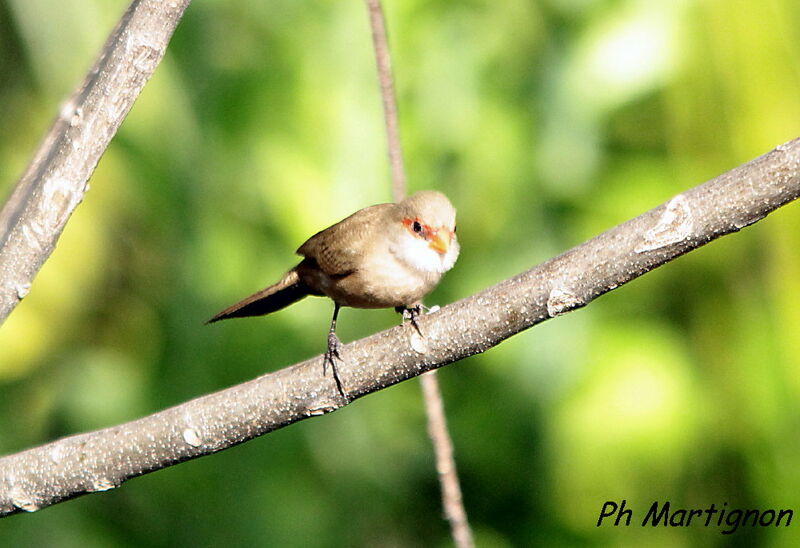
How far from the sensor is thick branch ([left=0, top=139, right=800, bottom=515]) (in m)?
2.14

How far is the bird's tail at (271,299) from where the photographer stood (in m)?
3.63

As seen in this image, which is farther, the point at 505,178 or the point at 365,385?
the point at 505,178

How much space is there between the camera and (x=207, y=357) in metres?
3.92

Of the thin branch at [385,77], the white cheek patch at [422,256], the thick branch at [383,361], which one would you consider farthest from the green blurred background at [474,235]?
the thick branch at [383,361]

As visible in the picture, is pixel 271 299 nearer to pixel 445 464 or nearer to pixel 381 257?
pixel 381 257

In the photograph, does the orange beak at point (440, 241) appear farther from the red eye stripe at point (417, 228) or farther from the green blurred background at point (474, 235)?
the green blurred background at point (474, 235)

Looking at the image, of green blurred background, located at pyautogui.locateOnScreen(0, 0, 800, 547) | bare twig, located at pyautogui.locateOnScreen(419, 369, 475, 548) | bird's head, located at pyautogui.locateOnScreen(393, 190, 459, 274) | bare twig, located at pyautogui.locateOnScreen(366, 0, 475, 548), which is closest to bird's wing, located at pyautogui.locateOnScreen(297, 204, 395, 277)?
bird's head, located at pyautogui.locateOnScreen(393, 190, 459, 274)

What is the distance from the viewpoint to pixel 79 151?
238 centimetres

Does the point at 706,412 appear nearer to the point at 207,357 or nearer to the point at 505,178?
the point at 505,178

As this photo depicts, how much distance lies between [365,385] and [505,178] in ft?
5.58

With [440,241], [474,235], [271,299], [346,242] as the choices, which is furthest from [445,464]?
[474,235]

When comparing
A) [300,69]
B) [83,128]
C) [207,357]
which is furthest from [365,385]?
[300,69]

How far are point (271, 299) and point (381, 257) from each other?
523 mm

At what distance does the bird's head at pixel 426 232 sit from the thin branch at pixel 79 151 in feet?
3.99
